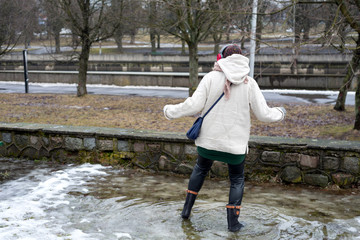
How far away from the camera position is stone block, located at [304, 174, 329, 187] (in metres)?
5.28

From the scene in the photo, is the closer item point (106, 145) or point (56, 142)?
point (106, 145)

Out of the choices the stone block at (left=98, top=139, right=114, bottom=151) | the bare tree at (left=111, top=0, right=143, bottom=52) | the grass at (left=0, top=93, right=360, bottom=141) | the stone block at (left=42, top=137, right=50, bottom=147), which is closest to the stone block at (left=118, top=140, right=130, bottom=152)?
the stone block at (left=98, top=139, right=114, bottom=151)

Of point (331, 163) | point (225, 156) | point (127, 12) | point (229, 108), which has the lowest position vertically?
point (331, 163)

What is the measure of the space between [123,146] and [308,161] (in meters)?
2.50

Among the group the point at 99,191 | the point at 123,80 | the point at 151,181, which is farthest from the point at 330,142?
the point at 123,80

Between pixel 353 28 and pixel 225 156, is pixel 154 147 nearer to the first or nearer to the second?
pixel 225 156

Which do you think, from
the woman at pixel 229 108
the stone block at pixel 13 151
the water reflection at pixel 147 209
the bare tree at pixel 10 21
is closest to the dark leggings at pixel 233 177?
the woman at pixel 229 108

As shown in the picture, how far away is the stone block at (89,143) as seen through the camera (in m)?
6.23

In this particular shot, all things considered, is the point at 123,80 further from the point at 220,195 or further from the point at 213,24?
the point at 220,195

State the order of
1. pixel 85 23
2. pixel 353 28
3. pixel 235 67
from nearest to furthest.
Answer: pixel 235 67
pixel 353 28
pixel 85 23

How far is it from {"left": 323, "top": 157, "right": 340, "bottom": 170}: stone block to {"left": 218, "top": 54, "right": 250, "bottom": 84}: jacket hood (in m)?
2.07

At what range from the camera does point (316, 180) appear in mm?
5316

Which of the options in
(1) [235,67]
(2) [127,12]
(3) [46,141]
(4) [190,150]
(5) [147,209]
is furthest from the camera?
(2) [127,12]

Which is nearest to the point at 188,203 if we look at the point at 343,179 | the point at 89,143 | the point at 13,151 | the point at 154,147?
the point at 154,147
